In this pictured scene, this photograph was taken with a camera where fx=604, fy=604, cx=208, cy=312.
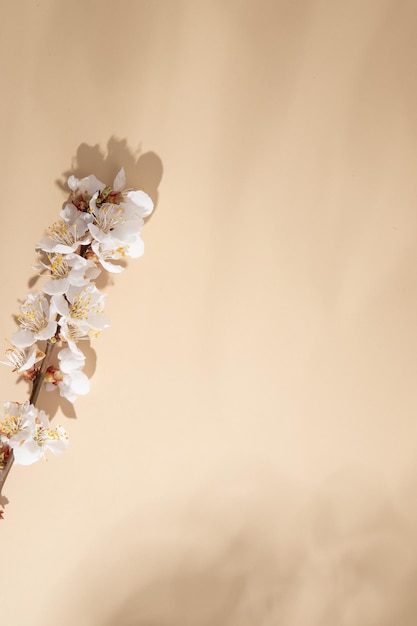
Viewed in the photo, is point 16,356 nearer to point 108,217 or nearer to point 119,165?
point 108,217

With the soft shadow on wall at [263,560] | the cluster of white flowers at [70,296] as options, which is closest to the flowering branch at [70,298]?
the cluster of white flowers at [70,296]

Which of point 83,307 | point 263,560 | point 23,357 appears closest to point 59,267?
point 83,307

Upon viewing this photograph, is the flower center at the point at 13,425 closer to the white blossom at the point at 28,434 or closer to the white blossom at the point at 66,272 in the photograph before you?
the white blossom at the point at 28,434

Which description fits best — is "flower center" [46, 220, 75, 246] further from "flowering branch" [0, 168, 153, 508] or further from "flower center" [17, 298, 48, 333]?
"flower center" [17, 298, 48, 333]

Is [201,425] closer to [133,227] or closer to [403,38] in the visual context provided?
[133,227]

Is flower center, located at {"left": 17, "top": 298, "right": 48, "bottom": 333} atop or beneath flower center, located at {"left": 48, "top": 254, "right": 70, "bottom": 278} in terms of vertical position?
beneath

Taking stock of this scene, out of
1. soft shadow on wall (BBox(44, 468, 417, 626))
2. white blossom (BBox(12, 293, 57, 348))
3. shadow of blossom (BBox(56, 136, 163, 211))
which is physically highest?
shadow of blossom (BBox(56, 136, 163, 211))

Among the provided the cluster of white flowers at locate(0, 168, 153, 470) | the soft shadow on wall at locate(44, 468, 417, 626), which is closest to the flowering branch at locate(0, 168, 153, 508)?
the cluster of white flowers at locate(0, 168, 153, 470)
